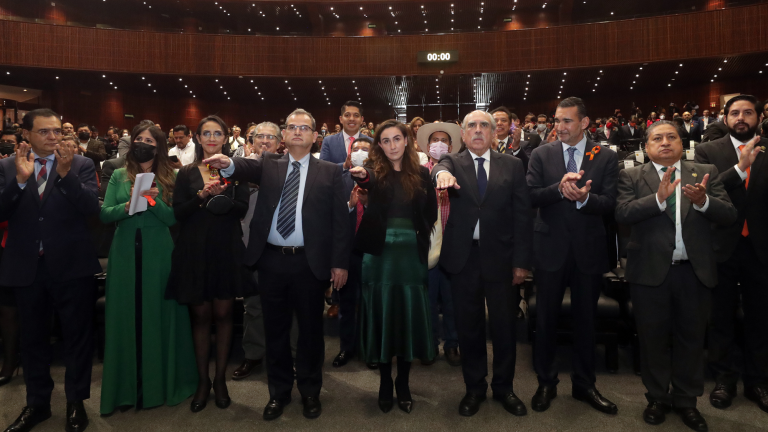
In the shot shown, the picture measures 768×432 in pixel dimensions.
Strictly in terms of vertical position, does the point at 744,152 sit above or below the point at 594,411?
above

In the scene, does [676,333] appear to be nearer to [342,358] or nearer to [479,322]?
[479,322]

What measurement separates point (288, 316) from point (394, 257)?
0.72 meters

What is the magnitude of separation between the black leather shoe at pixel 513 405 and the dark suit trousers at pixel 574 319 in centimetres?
22

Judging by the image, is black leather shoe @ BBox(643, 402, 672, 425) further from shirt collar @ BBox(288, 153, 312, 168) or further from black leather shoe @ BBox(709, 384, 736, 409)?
shirt collar @ BBox(288, 153, 312, 168)

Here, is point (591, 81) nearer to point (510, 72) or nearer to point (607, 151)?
point (510, 72)

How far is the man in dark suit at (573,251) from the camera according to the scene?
267cm

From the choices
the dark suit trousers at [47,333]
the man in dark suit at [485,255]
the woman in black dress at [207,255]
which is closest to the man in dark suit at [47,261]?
the dark suit trousers at [47,333]

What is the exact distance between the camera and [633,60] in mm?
13086

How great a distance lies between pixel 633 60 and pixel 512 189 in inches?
505

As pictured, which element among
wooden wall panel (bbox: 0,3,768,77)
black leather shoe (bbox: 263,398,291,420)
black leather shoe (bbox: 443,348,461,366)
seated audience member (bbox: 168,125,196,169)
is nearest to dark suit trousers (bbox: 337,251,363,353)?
black leather shoe (bbox: 443,348,461,366)

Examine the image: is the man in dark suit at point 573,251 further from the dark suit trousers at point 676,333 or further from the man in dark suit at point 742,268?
the man in dark suit at point 742,268

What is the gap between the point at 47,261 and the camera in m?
2.51

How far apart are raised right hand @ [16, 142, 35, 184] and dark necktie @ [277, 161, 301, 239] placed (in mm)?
1282

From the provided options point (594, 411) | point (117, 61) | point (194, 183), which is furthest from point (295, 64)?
point (594, 411)
